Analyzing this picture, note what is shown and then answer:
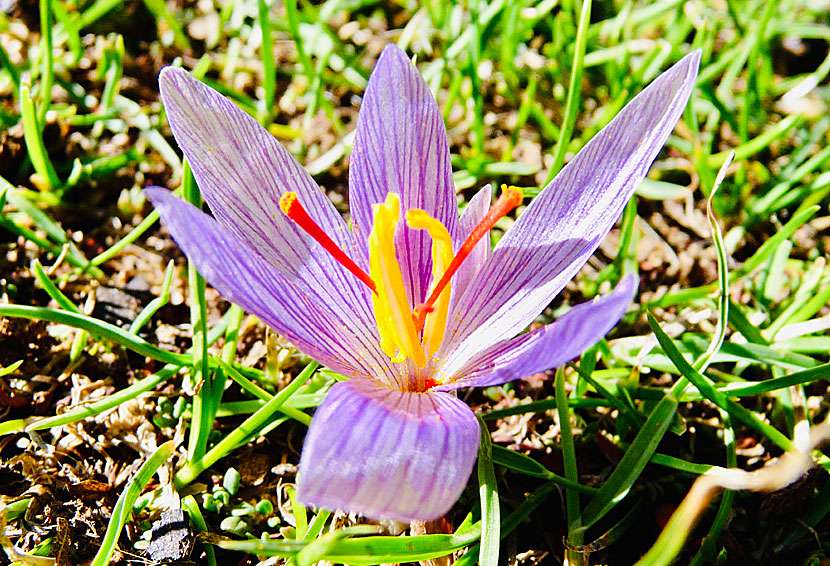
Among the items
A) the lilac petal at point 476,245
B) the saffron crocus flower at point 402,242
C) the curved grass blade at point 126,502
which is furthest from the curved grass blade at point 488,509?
the curved grass blade at point 126,502

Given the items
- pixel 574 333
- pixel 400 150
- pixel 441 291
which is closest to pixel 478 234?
pixel 441 291

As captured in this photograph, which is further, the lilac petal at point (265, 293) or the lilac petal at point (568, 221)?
the lilac petal at point (568, 221)

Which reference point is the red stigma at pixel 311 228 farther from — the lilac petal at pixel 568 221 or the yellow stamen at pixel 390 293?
the lilac petal at pixel 568 221

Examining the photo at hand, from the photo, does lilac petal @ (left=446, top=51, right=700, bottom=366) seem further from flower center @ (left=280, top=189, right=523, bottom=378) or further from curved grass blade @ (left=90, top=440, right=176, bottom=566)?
curved grass blade @ (left=90, top=440, right=176, bottom=566)

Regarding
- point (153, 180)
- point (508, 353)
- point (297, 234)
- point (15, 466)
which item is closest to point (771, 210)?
point (508, 353)

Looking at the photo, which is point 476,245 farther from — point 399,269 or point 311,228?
point 311,228

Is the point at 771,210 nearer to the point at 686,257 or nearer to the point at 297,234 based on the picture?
the point at 686,257
